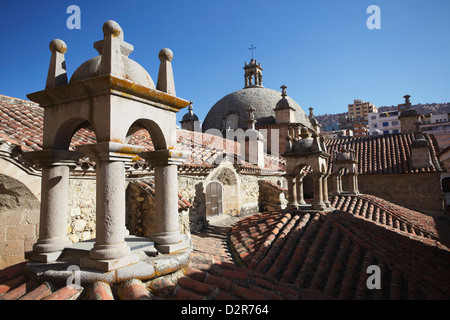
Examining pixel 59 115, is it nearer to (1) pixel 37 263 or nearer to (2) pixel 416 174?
(1) pixel 37 263

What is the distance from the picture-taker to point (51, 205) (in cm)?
311

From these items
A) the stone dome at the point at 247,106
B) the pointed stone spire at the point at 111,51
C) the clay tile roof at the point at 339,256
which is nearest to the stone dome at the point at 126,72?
the pointed stone spire at the point at 111,51

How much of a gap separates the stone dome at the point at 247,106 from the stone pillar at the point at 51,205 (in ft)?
60.8

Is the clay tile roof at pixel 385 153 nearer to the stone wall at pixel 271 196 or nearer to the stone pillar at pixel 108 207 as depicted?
the stone wall at pixel 271 196

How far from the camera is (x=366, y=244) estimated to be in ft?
19.2

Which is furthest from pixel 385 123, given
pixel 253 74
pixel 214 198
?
pixel 214 198

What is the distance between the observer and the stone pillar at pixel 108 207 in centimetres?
268

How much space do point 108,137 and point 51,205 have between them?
Answer: 3.61 feet

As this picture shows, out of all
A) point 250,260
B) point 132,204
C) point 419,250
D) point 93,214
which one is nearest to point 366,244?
point 419,250

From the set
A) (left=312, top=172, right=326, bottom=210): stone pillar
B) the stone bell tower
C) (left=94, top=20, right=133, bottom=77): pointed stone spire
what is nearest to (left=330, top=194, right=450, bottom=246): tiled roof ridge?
(left=312, top=172, right=326, bottom=210): stone pillar

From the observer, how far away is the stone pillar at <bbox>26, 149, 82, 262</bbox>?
10.1ft

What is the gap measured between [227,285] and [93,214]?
12.8ft

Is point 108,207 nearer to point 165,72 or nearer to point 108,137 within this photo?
point 108,137

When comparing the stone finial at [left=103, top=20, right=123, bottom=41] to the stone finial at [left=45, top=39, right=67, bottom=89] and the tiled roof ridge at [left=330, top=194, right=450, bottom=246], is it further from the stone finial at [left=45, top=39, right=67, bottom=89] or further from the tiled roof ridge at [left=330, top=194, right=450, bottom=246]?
the tiled roof ridge at [left=330, top=194, right=450, bottom=246]
